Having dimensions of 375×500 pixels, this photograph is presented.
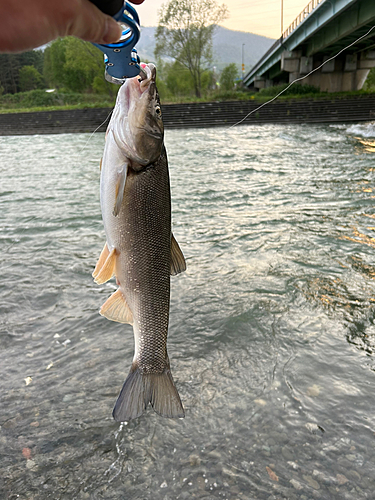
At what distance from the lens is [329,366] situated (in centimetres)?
372

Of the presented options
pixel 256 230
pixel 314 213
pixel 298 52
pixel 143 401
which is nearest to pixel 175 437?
pixel 143 401

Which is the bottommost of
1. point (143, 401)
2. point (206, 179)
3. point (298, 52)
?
point (206, 179)

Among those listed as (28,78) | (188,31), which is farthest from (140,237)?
(28,78)

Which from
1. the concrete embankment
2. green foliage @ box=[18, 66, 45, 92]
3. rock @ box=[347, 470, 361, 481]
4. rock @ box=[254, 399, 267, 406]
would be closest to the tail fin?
rock @ box=[254, 399, 267, 406]

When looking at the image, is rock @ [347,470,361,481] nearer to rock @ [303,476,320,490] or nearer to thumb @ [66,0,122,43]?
rock @ [303,476,320,490]

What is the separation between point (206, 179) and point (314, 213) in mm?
4819

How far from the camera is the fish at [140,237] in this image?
2156 mm

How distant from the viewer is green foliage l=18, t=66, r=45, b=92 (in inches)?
3974

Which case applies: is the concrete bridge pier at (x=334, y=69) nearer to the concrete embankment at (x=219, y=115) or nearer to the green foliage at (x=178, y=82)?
the concrete embankment at (x=219, y=115)

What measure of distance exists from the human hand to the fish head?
77 centimetres

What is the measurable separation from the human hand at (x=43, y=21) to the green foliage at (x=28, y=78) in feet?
376

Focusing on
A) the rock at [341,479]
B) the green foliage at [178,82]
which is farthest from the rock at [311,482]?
the green foliage at [178,82]

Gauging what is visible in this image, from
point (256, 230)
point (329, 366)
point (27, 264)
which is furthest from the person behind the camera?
point (256, 230)

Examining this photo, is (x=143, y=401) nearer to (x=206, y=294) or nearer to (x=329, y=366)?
(x=329, y=366)
